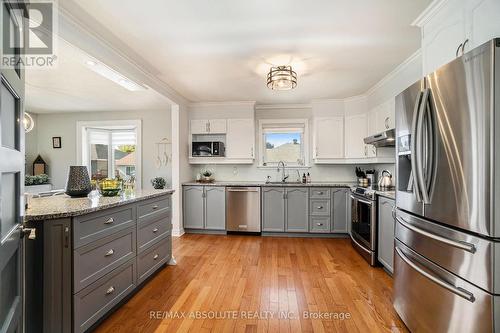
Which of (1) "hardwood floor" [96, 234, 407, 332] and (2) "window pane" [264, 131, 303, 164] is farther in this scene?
(2) "window pane" [264, 131, 303, 164]

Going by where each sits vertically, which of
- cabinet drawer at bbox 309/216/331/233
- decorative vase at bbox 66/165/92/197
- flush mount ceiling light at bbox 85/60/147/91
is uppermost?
flush mount ceiling light at bbox 85/60/147/91

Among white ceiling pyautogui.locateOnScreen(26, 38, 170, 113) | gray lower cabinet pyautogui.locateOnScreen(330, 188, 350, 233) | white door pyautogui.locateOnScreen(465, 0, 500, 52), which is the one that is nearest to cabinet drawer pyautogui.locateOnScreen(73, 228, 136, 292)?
white ceiling pyautogui.locateOnScreen(26, 38, 170, 113)

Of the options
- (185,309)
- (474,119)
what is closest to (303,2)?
(474,119)

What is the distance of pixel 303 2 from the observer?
6.11 ft

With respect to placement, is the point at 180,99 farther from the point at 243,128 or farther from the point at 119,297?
the point at 119,297

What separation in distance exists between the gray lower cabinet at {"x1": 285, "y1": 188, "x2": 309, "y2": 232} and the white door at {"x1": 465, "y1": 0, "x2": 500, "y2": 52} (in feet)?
10.1

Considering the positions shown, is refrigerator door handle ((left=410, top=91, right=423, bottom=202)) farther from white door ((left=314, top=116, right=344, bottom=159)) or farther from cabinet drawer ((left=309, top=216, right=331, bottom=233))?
white door ((left=314, top=116, right=344, bottom=159))

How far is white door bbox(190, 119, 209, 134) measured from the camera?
4.84m

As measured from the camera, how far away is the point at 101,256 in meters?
1.87

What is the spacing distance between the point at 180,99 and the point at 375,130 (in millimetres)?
3388

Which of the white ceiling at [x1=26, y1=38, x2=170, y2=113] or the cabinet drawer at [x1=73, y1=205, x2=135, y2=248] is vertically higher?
the white ceiling at [x1=26, y1=38, x2=170, y2=113]

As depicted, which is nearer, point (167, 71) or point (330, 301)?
point (330, 301)

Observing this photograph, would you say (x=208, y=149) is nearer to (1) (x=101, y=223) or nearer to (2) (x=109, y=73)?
(2) (x=109, y=73)

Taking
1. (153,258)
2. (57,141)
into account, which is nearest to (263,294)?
(153,258)
